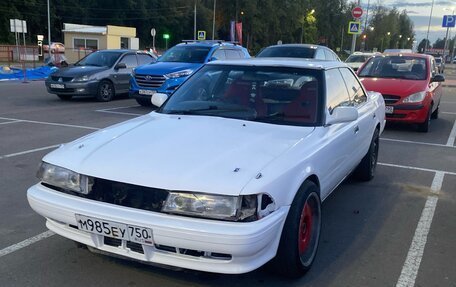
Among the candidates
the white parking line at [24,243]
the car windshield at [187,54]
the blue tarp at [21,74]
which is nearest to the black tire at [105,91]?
the car windshield at [187,54]

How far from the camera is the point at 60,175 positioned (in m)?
3.24

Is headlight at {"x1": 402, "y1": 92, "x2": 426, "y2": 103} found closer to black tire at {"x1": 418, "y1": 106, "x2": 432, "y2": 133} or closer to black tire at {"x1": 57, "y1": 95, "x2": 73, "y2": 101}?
black tire at {"x1": 418, "y1": 106, "x2": 432, "y2": 133}

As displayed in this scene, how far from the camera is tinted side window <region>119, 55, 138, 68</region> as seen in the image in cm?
1472

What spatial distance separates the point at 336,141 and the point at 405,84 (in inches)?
271

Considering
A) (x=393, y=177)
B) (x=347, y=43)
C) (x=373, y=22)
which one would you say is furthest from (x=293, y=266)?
(x=347, y=43)

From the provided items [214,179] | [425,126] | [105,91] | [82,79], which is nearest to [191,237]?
[214,179]

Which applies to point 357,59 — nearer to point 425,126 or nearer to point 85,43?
point 425,126

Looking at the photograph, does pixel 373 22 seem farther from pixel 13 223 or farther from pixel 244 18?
pixel 13 223

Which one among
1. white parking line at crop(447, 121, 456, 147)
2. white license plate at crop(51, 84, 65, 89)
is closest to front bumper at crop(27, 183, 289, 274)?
white parking line at crop(447, 121, 456, 147)

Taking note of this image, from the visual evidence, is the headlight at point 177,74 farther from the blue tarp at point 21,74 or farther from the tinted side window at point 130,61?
the blue tarp at point 21,74

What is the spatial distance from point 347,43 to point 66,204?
4242 inches

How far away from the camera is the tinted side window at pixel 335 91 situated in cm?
432

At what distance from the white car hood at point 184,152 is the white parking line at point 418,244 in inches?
51.4

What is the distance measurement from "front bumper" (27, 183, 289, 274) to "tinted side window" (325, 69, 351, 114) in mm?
1580
